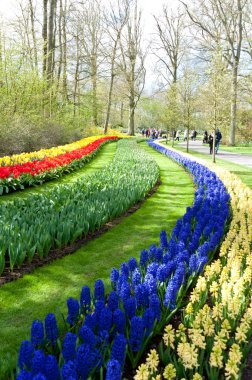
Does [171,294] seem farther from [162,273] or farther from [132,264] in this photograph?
[132,264]

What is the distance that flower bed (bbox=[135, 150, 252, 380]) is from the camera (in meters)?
2.02

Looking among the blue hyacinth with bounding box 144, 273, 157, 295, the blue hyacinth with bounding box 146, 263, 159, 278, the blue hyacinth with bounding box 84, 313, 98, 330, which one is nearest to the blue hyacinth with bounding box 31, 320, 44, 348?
the blue hyacinth with bounding box 84, 313, 98, 330

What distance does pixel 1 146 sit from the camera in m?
12.1

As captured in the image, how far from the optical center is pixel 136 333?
2262 mm

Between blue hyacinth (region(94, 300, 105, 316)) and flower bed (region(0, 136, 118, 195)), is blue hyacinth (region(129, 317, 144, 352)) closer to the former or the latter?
blue hyacinth (region(94, 300, 105, 316))

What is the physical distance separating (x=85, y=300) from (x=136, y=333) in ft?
2.16

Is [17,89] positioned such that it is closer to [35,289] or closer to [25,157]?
[25,157]

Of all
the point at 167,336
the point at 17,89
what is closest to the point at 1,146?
the point at 17,89

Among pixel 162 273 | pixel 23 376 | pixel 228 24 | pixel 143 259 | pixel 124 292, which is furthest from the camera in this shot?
pixel 228 24

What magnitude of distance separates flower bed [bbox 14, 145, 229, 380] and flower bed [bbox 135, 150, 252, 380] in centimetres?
16

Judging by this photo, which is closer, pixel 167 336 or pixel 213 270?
pixel 167 336

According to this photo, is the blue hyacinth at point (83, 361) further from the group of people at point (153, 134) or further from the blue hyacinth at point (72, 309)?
the group of people at point (153, 134)

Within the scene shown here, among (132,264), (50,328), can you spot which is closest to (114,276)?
(132,264)

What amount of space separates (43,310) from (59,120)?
60.7ft
